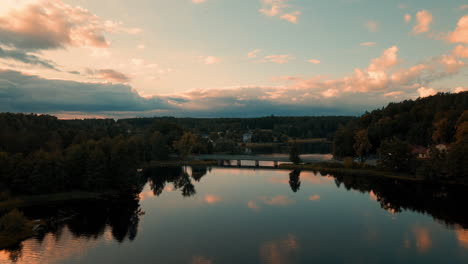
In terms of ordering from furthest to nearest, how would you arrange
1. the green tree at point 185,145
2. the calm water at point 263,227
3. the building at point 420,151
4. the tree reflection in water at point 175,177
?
the green tree at point 185,145 → the building at point 420,151 → the tree reflection in water at point 175,177 → the calm water at point 263,227

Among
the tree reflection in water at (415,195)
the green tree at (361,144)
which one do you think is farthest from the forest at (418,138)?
the tree reflection in water at (415,195)

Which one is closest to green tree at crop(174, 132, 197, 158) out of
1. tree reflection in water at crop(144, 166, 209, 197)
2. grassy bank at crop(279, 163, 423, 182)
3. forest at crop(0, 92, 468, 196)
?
forest at crop(0, 92, 468, 196)

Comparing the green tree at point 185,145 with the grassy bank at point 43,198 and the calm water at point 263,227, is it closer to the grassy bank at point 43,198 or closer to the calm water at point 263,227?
the calm water at point 263,227

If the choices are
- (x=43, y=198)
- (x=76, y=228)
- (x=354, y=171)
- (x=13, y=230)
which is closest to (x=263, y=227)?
(x=76, y=228)

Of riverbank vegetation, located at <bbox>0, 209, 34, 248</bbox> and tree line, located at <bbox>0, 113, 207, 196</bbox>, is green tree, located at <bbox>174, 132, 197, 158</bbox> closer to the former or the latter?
tree line, located at <bbox>0, 113, 207, 196</bbox>

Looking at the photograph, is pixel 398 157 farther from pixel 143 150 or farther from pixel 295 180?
pixel 143 150
